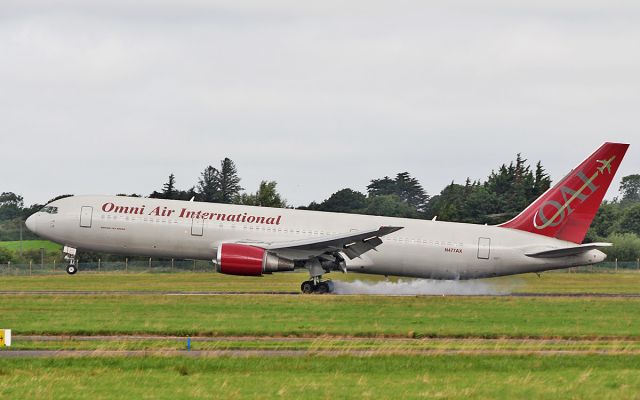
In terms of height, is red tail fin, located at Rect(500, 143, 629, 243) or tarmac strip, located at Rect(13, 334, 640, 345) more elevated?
red tail fin, located at Rect(500, 143, 629, 243)

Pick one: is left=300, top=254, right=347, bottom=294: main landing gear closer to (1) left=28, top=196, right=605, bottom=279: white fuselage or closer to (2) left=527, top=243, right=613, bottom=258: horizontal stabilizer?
(1) left=28, top=196, right=605, bottom=279: white fuselage

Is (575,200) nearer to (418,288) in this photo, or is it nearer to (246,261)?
(418,288)

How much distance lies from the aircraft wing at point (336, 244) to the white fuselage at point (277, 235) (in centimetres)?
59

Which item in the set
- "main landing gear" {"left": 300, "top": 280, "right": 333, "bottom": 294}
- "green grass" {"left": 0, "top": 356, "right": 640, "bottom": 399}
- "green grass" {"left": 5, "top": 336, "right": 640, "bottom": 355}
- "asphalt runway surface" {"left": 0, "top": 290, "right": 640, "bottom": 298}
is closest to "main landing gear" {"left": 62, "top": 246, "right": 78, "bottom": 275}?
"asphalt runway surface" {"left": 0, "top": 290, "right": 640, "bottom": 298}

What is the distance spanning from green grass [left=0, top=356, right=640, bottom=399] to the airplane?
22.4 meters

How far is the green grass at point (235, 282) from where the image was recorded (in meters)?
53.8

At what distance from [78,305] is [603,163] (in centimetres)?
2598

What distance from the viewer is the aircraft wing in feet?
151

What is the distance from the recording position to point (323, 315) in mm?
37562

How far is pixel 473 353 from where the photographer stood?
25906 mm

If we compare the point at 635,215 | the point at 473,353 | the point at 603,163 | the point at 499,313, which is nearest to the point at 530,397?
the point at 473,353

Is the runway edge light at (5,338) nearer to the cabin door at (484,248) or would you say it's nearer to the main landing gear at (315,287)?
the main landing gear at (315,287)

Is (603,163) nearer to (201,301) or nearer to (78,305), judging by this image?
(201,301)

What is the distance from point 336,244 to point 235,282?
13.8 m
